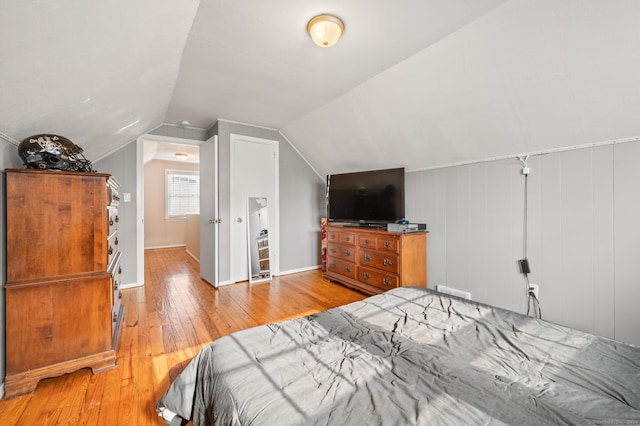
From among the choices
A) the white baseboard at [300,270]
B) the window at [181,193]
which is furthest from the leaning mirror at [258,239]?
the window at [181,193]

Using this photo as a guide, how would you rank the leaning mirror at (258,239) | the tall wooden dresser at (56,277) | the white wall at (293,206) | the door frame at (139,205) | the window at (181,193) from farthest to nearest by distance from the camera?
the window at (181,193) → the leaning mirror at (258,239) → the white wall at (293,206) → the door frame at (139,205) → the tall wooden dresser at (56,277)

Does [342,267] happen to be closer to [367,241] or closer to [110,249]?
[367,241]

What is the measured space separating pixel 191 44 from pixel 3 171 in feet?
4.76

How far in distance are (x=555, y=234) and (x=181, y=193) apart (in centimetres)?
776

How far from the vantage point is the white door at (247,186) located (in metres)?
3.92

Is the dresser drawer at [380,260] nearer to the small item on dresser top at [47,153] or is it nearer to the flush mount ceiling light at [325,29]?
the flush mount ceiling light at [325,29]

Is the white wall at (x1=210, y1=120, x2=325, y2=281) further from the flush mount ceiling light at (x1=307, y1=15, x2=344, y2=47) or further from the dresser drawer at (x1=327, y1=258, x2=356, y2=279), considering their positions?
the flush mount ceiling light at (x1=307, y1=15, x2=344, y2=47)

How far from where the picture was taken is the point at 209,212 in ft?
12.9

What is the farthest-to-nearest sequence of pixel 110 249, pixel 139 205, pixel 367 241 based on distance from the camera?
pixel 139 205 → pixel 367 241 → pixel 110 249

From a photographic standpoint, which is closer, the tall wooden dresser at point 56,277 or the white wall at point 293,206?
the tall wooden dresser at point 56,277

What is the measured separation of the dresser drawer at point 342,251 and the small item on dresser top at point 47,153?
287 cm

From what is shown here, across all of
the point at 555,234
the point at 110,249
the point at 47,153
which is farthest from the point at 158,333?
the point at 555,234

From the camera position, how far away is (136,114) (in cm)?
271

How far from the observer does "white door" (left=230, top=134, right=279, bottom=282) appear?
12.8 ft
